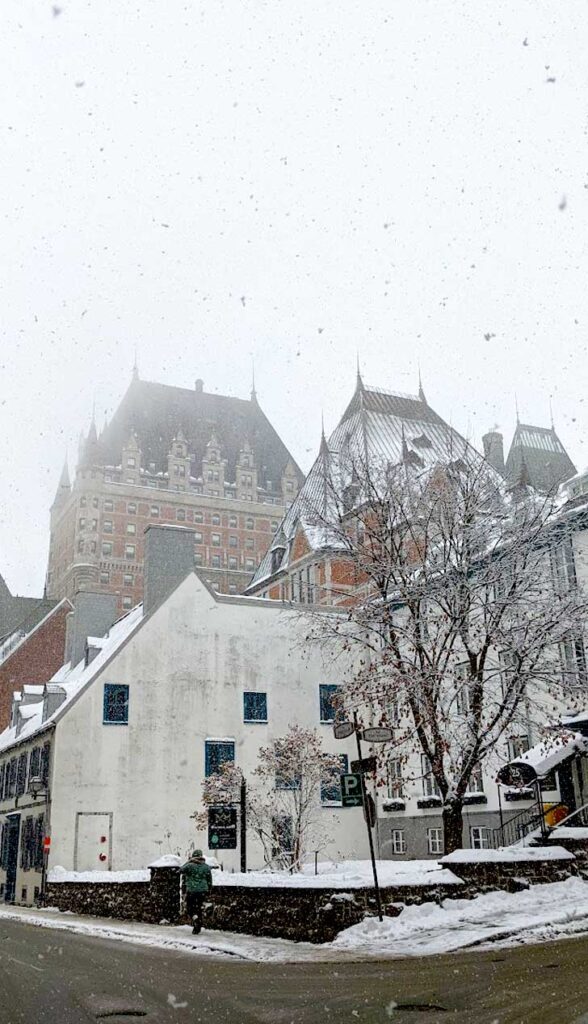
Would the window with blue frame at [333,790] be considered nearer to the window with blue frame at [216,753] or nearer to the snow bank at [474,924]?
the window with blue frame at [216,753]

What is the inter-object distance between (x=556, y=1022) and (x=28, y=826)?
97.1ft

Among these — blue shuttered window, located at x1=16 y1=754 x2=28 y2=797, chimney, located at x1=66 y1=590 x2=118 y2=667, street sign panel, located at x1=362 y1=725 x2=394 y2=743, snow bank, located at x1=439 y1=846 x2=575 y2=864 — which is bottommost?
snow bank, located at x1=439 y1=846 x2=575 y2=864

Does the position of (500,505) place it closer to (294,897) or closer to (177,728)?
(294,897)

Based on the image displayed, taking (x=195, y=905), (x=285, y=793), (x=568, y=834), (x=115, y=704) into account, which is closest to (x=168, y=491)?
(x=115, y=704)

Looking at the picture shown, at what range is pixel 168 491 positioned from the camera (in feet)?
380

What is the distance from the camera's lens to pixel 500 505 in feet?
81.6

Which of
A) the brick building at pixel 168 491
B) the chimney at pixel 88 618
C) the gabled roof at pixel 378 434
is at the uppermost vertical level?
the brick building at pixel 168 491

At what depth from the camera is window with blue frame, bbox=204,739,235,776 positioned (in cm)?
3319

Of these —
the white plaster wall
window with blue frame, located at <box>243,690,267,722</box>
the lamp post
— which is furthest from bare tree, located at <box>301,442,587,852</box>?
the lamp post

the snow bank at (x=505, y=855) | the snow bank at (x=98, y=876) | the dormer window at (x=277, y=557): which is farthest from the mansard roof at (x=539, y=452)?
the snow bank at (x=505, y=855)

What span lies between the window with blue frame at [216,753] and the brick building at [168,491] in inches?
2840

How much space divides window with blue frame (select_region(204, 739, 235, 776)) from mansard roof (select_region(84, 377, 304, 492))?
8373 cm

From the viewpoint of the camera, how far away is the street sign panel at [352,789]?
16109mm

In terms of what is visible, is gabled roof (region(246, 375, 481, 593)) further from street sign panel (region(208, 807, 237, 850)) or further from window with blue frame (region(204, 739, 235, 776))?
street sign panel (region(208, 807, 237, 850))
